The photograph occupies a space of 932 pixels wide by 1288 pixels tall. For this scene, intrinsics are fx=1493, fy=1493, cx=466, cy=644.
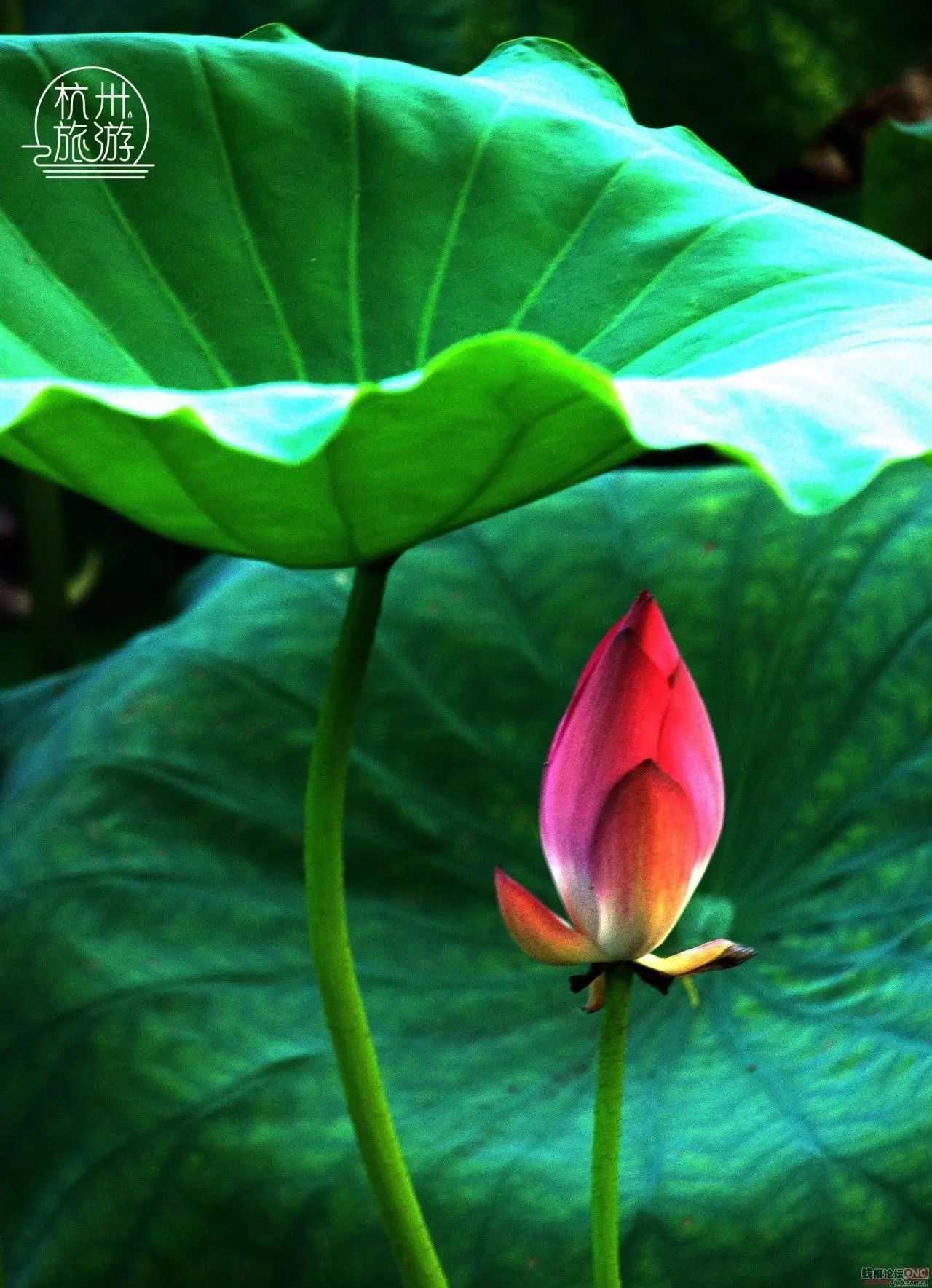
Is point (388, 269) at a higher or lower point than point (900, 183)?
higher

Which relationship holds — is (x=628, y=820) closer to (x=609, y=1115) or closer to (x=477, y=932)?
(x=609, y=1115)

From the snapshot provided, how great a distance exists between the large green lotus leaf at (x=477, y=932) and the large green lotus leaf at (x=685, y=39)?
0.63 meters

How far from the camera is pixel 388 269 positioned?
824 millimetres

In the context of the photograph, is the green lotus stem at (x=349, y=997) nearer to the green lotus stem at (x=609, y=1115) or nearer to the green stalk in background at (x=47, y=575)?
the green lotus stem at (x=609, y=1115)

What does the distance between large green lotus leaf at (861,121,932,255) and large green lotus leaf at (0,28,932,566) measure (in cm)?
43

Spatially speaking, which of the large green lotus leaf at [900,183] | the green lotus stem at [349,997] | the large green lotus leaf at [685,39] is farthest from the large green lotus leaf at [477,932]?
the large green lotus leaf at [685,39]

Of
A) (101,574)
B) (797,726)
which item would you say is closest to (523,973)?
(797,726)

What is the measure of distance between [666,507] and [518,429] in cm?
57

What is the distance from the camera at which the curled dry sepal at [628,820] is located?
1.82 feet

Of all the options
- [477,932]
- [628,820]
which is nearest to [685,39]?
[477,932]

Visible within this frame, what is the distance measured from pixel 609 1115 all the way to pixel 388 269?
0.47m

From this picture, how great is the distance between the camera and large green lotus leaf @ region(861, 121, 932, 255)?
1.26 m

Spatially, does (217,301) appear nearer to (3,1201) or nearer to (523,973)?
(523,973)

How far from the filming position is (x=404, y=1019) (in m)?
0.92
